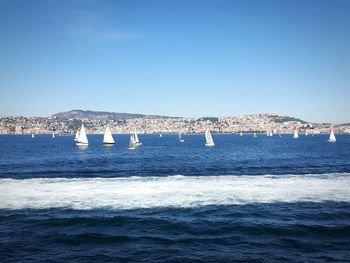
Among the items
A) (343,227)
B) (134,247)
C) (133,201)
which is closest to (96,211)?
(133,201)

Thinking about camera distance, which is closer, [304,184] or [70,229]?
[70,229]

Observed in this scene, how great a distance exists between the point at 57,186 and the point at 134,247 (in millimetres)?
22230

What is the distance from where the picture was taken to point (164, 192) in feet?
122

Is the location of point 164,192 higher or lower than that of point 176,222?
higher

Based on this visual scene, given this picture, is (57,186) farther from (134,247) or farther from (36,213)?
(134,247)

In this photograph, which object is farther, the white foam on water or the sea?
the white foam on water

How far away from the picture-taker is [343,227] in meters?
25.4

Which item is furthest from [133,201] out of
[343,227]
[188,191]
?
[343,227]

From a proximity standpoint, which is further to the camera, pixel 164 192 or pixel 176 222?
pixel 164 192

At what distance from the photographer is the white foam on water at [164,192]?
32.6m

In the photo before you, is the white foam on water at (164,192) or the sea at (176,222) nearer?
the sea at (176,222)

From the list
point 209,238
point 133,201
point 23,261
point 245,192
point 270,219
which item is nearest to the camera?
point 23,261

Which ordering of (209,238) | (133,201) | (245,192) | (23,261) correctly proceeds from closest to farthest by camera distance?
A: (23,261)
(209,238)
(133,201)
(245,192)

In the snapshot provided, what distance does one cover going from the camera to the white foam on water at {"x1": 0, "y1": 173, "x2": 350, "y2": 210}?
32562 mm
